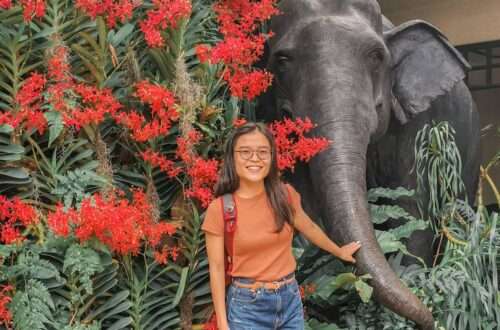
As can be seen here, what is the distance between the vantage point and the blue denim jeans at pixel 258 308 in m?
2.93

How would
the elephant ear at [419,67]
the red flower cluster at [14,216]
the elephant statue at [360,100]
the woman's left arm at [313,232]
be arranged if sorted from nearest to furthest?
the woman's left arm at [313,232]
the red flower cluster at [14,216]
the elephant statue at [360,100]
the elephant ear at [419,67]

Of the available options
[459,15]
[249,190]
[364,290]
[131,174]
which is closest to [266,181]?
[249,190]

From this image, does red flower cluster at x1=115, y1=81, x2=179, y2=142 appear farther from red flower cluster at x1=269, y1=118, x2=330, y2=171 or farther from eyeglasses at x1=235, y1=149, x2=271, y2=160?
eyeglasses at x1=235, y1=149, x2=271, y2=160

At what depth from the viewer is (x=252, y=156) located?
9.67 ft

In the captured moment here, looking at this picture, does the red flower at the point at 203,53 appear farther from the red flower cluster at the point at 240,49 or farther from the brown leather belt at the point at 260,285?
the brown leather belt at the point at 260,285

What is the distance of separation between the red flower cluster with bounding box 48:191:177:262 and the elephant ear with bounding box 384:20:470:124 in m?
1.81

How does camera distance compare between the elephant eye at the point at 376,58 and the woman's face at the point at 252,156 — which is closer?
the woman's face at the point at 252,156

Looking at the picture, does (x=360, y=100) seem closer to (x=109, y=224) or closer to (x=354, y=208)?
(x=354, y=208)

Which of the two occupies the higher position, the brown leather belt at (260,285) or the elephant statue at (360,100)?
the elephant statue at (360,100)

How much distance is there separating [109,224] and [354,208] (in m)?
1.12

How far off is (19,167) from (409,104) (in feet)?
7.27

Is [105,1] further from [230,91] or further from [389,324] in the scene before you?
[389,324]

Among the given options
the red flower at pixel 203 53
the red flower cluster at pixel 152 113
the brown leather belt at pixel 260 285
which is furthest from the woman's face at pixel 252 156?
the red flower at pixel 203 53

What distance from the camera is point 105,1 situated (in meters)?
3.76
